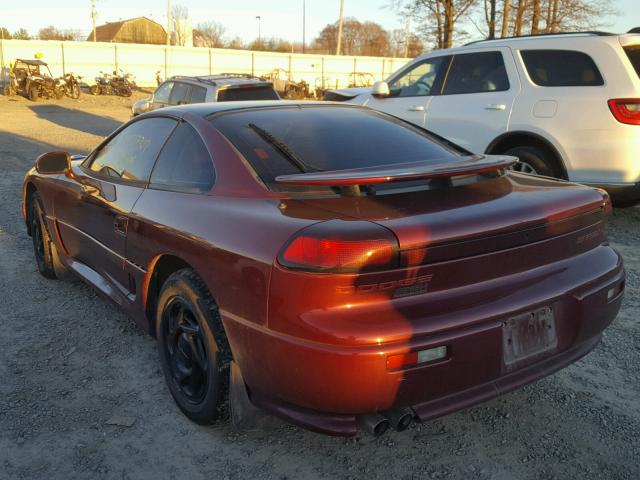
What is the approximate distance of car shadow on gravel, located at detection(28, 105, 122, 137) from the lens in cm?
1721

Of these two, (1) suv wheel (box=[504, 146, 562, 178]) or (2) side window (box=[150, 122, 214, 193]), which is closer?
(2) side window (box=[150, 122, 214, 193])

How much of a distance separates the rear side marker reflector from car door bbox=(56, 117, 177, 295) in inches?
68.4

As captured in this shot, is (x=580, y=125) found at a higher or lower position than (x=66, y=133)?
higher

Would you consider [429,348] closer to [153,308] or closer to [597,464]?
[597,464]

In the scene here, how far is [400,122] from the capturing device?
11.6 ft

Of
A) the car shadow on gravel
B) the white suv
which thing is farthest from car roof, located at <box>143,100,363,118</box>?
the car shadow on gravel

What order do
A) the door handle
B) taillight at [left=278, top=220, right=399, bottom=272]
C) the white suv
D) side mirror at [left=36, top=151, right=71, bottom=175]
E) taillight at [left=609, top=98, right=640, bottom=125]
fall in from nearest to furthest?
taillight at [left=278, top=220, right=399, bottom=272], the door handle, side mirror at [left=36, top=151, right=71, bottom=175], taillight at [left=609, top=98, right=640, bottom=125], the white suv

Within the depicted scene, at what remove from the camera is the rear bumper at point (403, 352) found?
6.64 ft

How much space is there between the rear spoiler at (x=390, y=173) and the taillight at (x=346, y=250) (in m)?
0.32

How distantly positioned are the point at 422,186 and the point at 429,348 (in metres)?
0.76

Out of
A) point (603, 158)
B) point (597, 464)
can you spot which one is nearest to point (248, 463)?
point (597, 464)

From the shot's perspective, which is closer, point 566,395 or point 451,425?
point 451,425

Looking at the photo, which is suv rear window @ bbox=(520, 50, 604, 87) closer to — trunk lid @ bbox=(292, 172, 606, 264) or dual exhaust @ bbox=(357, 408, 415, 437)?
trunk lid @ bbox=(292, 172, 606, 264)

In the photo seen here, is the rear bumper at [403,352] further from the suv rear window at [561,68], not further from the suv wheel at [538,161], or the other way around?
the suv rear window at [561,68]
